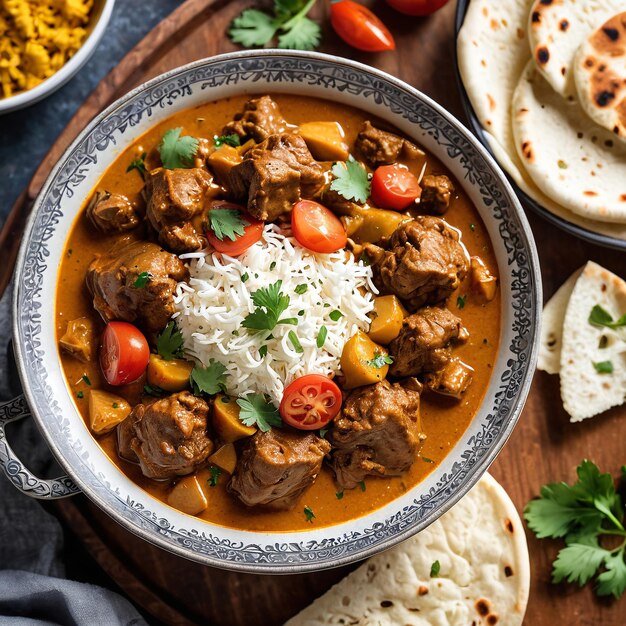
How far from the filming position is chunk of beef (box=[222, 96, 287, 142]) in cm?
515

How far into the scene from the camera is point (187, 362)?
5051 millimetres

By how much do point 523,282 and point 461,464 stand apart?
4.09 ft

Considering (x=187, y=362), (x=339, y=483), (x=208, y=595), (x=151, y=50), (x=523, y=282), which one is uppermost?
(x=151, y=50)

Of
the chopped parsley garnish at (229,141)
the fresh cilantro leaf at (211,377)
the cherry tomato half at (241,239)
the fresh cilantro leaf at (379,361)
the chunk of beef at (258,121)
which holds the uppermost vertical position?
the chunk of beef at (258,121)

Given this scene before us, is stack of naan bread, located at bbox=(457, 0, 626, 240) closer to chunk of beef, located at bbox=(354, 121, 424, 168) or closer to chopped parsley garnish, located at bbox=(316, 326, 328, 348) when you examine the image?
chunk of beef, located at bbox=(354, 121, 424, 168)

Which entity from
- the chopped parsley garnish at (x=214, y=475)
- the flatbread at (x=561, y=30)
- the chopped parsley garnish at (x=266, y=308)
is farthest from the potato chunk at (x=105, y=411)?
the flatbread at (x=561, y=30)

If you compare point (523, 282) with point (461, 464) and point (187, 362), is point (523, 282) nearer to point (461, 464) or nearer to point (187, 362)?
point (461, 464)

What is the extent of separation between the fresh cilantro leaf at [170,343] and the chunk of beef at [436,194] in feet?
5.92

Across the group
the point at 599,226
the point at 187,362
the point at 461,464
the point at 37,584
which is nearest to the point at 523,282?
the point at 599,226

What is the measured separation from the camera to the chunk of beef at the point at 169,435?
473 cm

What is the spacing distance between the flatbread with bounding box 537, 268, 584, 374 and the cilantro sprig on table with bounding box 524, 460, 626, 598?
737 millimetres

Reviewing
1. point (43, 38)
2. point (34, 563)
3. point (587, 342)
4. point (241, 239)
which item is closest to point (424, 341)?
point (241, 239)

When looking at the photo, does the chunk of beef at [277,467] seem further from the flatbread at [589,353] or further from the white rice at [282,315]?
the flatbread at [589,353]

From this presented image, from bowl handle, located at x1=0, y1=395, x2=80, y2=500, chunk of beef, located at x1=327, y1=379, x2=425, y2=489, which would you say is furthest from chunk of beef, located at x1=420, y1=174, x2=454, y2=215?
bowl handle, located at x1=0, y1=395, x2=80, y2=500
